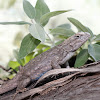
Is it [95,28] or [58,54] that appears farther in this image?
[95,28]

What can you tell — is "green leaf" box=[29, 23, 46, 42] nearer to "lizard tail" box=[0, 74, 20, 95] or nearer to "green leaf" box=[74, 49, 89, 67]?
"green leaf" box=[74, 49, 89, 67]

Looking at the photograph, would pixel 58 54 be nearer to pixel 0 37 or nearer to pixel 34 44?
pixel 34 44

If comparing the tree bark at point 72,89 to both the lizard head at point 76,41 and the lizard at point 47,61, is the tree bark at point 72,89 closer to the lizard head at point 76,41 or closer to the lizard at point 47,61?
the lizard at point 47,61

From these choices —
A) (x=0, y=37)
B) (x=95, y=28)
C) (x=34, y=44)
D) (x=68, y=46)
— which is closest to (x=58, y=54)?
(x=68, y=46)

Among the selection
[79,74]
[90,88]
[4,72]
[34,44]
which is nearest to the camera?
[90,88]

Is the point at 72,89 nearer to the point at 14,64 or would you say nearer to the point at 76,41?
the point at 76,41

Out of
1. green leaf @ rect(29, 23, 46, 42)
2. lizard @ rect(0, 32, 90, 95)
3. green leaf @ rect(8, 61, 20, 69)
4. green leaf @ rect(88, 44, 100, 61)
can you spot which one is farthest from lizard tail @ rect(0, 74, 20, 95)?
green leaf @ rect(88, 44, 100, 61)

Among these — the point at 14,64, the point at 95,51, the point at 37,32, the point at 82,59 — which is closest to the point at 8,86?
the point at 14,64

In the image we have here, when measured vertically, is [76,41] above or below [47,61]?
above
